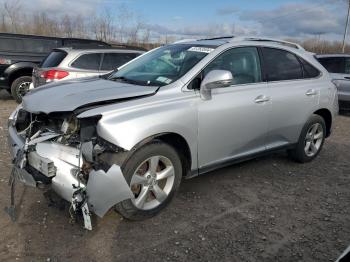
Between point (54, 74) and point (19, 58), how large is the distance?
291 cm

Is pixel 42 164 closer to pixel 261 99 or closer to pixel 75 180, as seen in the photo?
pixel 75 180

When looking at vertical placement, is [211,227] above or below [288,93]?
below

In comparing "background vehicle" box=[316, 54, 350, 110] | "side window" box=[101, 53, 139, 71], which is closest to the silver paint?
"side window" box=[101, 53, 139, 71]

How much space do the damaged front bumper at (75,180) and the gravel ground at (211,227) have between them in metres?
0.34

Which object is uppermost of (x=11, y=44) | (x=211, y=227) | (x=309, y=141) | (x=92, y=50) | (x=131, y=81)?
(x=11, y=44)

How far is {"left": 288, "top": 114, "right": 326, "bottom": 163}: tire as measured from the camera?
529cm

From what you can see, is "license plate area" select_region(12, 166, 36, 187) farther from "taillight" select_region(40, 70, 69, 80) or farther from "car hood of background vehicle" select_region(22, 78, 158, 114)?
"taillight" select_region(40, 70, 69, 80)

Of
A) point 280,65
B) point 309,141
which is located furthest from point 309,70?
point 309,141

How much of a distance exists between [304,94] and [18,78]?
8021mm

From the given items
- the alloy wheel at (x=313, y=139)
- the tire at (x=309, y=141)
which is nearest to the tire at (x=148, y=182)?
the tire at (x=309, y=141)

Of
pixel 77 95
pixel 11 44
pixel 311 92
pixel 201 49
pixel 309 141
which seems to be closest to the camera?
pixel 77 95

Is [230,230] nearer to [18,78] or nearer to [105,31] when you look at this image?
[18,78]

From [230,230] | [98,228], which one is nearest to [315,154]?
[230,230]

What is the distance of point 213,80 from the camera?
3.75 metres
